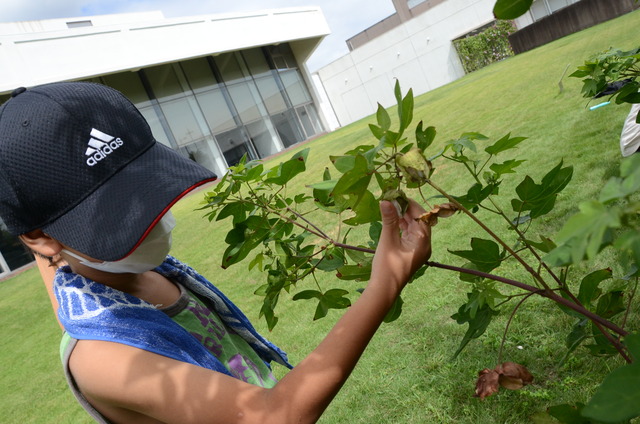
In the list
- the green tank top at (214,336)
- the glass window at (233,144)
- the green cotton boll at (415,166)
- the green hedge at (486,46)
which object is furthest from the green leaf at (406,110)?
the green hedge at (486,46)

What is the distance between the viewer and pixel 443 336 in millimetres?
3117

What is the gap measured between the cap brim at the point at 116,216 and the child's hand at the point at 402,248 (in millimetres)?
513

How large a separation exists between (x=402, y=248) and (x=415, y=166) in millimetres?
179

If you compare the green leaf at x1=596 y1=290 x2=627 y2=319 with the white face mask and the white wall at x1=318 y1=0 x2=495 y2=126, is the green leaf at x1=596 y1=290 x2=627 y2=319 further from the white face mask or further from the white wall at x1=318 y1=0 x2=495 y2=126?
the white wall at x1=318 y1=0 x2=495 y2=126

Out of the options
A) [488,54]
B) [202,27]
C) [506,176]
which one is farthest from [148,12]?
[506,176]

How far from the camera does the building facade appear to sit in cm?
1806

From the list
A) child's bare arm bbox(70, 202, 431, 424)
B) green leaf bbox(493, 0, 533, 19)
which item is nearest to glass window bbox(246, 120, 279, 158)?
child's bare arm bbox(70, 202, 431, 424)

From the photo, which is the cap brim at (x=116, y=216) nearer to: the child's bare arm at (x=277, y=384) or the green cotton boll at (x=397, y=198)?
the child's bare arm at (x=277, y=384)

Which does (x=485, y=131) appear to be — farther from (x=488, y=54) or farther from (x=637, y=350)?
(x=488, y=54)

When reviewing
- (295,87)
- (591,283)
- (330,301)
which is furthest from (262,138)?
(591,283)

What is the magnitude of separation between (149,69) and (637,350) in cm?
2306

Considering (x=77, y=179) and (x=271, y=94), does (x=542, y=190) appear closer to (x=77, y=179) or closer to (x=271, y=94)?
(x=77, y=179)

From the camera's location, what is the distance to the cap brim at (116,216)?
1095mm

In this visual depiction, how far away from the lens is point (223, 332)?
1649 millimetres
